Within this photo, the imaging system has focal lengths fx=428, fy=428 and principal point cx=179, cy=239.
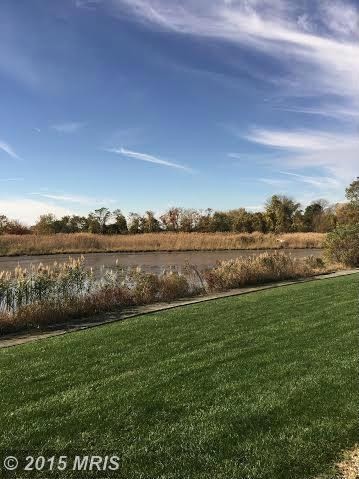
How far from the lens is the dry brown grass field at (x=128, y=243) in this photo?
2856 cm

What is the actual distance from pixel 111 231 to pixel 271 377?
46945 mm

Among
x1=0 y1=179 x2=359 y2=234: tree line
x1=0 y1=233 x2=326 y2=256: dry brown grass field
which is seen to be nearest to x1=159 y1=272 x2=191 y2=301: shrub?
x1=0 y1=233 x2=326 y2=256: dry brown grass field

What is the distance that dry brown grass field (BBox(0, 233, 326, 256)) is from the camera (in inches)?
1125

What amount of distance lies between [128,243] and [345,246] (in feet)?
58.9

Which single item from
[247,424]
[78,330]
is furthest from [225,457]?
A: [78,330]

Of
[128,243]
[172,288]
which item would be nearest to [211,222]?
[128,243]

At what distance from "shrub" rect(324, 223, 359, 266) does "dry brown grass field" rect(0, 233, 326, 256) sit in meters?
10.4

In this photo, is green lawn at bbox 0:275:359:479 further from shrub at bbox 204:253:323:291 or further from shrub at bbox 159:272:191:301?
shrub at bbox 204:253:323:291

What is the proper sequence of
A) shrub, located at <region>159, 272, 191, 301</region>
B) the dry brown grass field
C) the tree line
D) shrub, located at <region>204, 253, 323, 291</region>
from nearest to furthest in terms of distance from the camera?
shrub, located at <region>159, 272, 191, 301</region> < shrub, located at <region>204, 253, 323, 291</region> < the dry brown grass field < the tree line

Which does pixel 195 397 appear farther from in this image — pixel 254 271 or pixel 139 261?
pixel 139 261

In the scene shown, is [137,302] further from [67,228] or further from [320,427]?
[67,228]

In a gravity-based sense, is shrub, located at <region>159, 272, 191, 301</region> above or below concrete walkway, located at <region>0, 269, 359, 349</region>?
above

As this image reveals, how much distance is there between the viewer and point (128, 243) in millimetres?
32156

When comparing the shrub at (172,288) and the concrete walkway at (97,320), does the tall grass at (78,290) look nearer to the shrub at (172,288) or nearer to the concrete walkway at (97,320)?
the shrub at (172,288)
